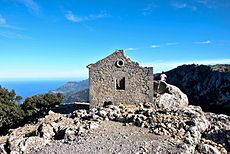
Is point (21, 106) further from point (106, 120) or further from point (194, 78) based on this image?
point (194, 78)

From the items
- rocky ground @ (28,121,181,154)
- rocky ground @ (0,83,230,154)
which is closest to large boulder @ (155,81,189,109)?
rocky ground @ (0,83,230,154)

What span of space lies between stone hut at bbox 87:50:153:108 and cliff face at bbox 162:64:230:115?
129 feet

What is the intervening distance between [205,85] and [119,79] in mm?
58396

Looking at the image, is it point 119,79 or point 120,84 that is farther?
point 120,84

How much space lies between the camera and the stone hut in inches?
1281

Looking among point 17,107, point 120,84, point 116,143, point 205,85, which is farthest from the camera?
point 205,85

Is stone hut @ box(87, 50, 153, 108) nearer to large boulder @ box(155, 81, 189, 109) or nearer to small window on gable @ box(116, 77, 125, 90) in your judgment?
small window on gable @ box(116, 77, 125, 90)

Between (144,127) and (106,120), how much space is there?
3.60m

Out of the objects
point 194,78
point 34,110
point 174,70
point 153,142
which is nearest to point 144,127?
point 153,142

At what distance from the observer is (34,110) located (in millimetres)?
51000

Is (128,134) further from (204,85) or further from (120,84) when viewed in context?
(204,85)

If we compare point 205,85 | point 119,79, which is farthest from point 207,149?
point 205,85

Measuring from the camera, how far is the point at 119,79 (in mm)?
32844

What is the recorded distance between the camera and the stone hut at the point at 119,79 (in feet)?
107
